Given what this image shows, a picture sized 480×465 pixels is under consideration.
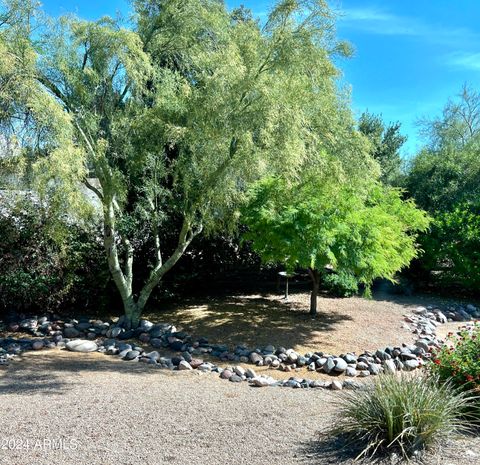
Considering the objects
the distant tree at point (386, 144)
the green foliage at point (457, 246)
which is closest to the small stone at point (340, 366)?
the green foliage at point (457, 246)

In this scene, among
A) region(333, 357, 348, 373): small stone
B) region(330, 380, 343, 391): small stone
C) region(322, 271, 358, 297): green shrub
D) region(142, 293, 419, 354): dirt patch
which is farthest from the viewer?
region(322, 271, 358, 297): green shrub

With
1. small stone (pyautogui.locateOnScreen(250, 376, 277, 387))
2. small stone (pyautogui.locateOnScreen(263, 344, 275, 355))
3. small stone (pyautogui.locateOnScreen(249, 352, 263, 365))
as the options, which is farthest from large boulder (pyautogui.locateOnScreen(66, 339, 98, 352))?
small stone (pyautogui.locateOnScreen(250, 376, 277, 387))

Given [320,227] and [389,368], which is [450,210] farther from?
[389,368]

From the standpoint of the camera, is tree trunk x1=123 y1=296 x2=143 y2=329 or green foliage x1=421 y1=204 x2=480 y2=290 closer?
tree trunk x1=123 y1=296 x2=143 y2=329

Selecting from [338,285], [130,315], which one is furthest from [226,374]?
[338,285]

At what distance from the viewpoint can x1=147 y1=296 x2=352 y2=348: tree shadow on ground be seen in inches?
340

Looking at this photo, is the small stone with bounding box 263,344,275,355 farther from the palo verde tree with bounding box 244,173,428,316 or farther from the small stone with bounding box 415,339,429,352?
the small stone with bounding box 415,339,429,352

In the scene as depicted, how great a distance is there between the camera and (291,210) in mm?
8250

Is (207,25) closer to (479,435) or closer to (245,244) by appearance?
(245,244)

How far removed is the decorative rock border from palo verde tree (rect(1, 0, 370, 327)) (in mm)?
682

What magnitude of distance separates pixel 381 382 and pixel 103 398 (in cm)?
279

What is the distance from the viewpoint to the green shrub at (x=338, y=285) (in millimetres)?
11477

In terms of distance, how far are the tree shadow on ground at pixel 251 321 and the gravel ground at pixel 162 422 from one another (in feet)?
8.54

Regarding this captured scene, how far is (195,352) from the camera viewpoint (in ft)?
26.0
